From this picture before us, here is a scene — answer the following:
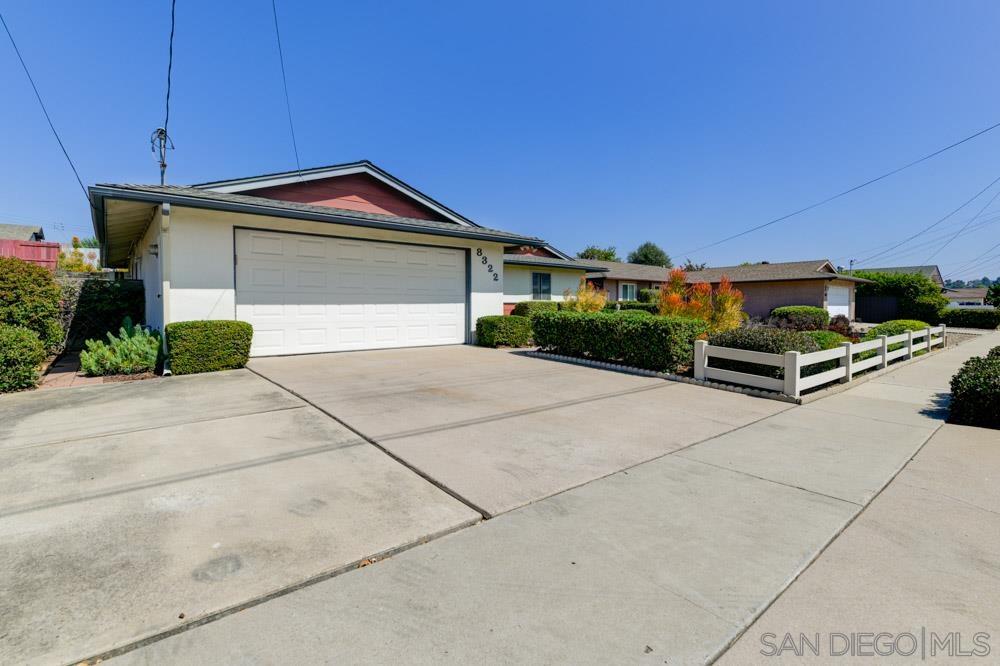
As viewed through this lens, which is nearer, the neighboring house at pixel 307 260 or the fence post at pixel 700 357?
the fence post at pixel 700 357

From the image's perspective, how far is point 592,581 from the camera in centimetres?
234

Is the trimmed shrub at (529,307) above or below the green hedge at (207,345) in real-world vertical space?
above

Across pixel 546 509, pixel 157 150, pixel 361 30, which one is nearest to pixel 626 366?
pixel 546 509

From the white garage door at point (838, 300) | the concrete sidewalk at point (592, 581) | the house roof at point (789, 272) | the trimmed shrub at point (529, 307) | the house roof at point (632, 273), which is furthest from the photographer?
the house roof at point (632, 273)

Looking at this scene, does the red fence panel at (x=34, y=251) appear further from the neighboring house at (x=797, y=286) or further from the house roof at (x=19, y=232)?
the neighboring house at (x=797, y=286)

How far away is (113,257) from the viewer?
17.5 m

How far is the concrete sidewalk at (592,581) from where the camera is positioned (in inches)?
73.8

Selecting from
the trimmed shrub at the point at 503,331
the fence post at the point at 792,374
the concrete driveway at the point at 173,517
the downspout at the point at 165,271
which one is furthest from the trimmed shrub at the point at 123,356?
the fence post at the point at 792,374

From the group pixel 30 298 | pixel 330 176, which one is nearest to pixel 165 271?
pixel 30 298

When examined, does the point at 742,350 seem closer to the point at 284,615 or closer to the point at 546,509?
the point at 546,509

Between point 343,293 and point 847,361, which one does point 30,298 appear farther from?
point 847,361

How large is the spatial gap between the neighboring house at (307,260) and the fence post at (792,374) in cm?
792

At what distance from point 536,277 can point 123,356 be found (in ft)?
49.6

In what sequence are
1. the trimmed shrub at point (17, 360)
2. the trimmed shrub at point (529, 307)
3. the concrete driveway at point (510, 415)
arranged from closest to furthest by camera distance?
1. the concrete driveway at point (510, 415)
2. the trimmed shrub at point (17, 360)
3. the trimmed shrub at point (529, 307)
